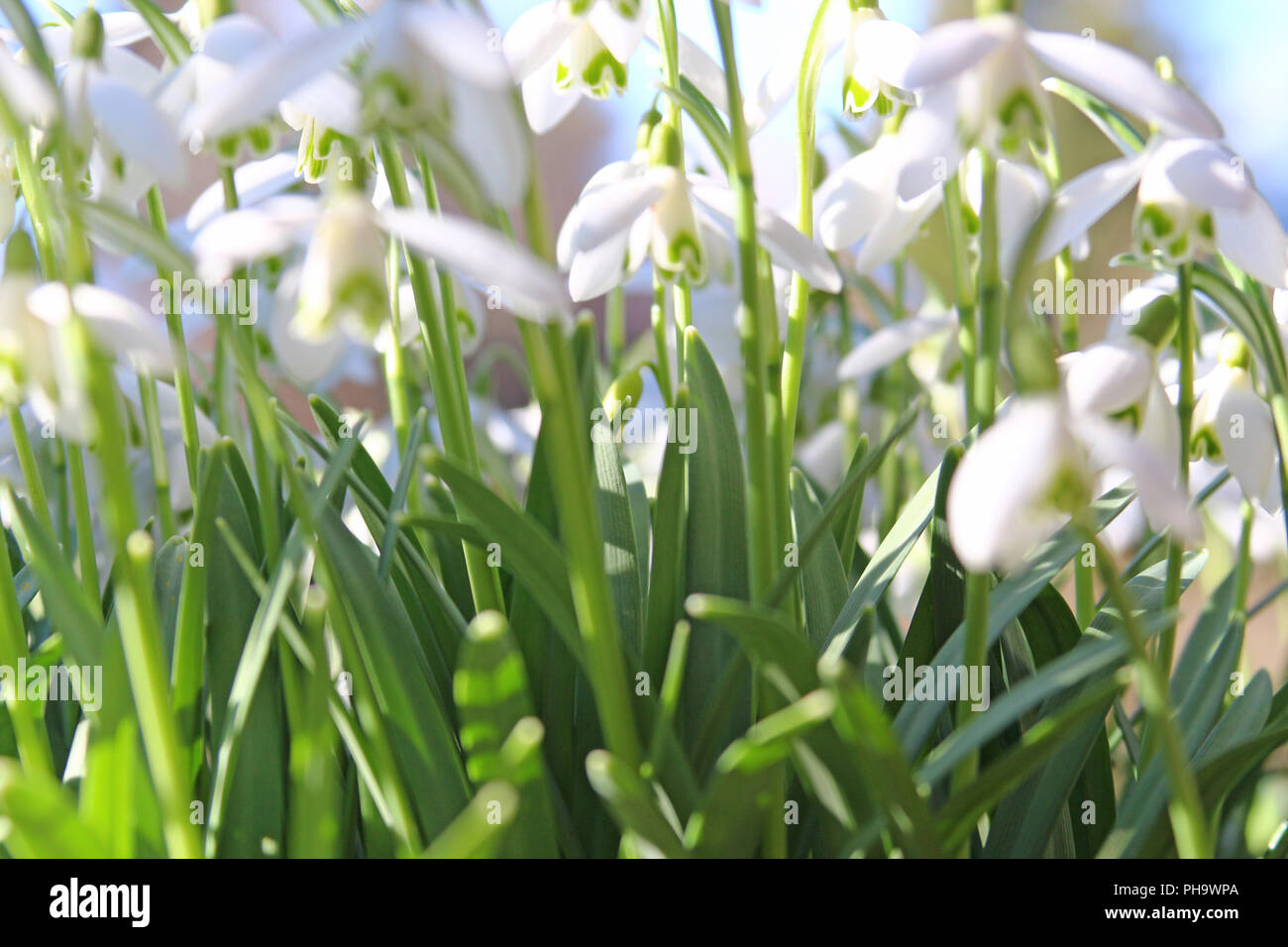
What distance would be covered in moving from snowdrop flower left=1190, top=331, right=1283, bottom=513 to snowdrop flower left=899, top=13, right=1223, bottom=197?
0.30 meters

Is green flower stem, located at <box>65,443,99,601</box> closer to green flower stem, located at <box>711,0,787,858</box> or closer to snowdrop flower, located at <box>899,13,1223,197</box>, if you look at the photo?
green flower stem, located at <box>711,0,787,858</box>

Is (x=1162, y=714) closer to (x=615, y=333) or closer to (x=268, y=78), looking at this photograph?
(x=268, y=78)

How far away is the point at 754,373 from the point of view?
0.49m

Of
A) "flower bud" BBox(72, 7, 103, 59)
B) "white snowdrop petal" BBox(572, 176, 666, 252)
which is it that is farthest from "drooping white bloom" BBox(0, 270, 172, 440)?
"white snowdrop petal" BBox(572, 176, 666, 252)

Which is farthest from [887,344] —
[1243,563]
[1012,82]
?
[1243,563]

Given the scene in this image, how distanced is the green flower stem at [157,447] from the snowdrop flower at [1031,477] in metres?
0.58

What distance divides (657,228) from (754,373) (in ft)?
0.48

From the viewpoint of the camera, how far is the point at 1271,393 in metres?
0.56

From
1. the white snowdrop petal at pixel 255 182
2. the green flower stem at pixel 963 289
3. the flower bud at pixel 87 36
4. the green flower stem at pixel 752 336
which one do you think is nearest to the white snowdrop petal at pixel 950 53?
the green flower stem at pixel 752 336

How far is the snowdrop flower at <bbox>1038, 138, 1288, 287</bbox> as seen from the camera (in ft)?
1.67

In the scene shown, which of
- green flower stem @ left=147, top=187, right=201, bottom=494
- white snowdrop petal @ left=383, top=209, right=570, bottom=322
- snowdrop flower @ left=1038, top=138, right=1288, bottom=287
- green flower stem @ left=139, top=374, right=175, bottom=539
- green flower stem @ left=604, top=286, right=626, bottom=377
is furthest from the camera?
green flower stem @ left=604, top=286, right=626, bottom=377

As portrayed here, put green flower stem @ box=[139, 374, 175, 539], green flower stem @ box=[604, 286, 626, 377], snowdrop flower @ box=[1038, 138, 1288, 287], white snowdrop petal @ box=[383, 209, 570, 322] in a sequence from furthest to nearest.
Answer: green flower stem @ box=[604, 286, 626, 377]
green flower stem @ box=[139, 374, 175, 539]
snowdrop flower @ box=[1038, 138, 1288, 287]
white snowdrop petal @ box=[383, 209, 570, 322]

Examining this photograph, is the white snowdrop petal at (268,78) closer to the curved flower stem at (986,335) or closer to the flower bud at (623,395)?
the curved flower stem at (986,335)
